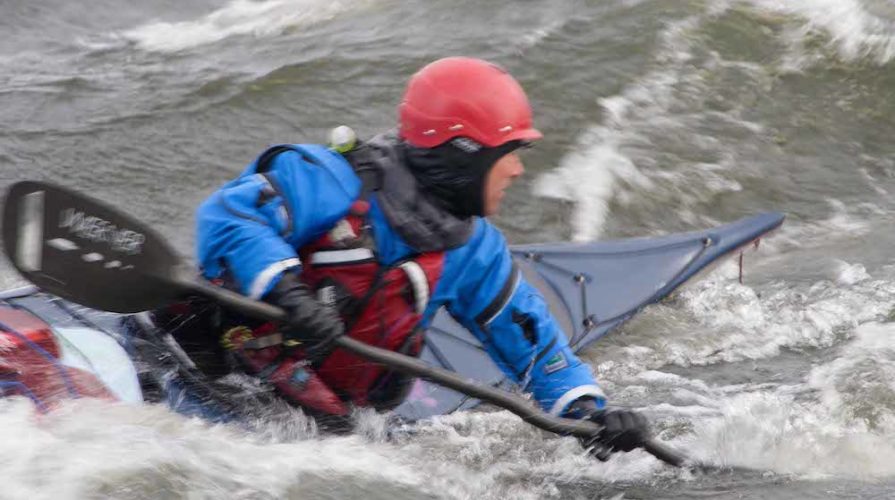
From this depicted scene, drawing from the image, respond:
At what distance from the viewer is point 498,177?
3.36 m

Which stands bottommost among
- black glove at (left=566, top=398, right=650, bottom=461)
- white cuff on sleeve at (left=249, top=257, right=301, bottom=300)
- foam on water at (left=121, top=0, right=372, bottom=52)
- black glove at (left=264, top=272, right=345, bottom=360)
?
foam on water at (left=121, top=0, right=372, bottom=52)

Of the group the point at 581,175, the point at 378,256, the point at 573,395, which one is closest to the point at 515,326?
the point at 573,395

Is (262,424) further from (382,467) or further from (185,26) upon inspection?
(185,26)

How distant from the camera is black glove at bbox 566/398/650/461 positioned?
11.5 ft

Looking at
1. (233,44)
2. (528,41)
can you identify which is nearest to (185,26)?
(233,44)

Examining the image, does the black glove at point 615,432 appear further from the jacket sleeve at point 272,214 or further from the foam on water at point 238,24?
the foam on water at point 238,24

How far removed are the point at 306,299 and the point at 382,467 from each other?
582 millimetres

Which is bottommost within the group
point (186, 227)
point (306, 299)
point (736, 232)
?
point (186, 227)

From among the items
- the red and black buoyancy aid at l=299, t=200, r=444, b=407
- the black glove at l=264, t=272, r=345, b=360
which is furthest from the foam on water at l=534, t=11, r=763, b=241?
the black glove at l=264, t=272, r=345, b=360

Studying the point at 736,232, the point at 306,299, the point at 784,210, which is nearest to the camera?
the point at 306,299

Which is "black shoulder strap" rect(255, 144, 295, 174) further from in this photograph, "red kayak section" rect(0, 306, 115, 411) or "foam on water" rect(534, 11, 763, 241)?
"foam on water" rect(534, 11, 763, 241)

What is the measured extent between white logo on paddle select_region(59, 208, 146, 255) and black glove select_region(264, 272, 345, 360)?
0.37 metres

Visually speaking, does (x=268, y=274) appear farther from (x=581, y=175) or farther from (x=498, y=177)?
Answer: (x=581, y=175)

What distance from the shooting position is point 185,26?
9.22 meters
